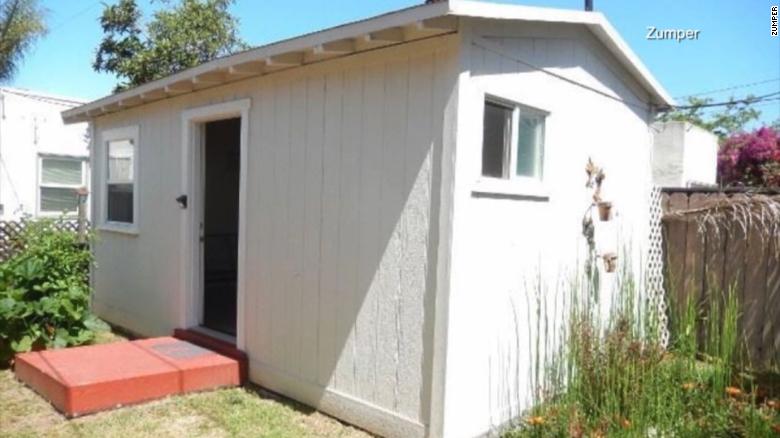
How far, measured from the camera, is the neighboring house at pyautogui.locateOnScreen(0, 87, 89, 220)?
11.6m

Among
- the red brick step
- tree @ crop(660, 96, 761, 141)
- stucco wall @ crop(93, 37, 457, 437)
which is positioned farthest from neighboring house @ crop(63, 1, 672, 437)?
tree @ crop(660, 96, 761, 141)

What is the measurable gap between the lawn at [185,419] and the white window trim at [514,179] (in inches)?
73.7

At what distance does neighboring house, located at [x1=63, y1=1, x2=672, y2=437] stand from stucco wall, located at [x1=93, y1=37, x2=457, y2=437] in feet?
0.04

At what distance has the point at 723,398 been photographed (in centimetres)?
327

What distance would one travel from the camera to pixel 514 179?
13.4 ft

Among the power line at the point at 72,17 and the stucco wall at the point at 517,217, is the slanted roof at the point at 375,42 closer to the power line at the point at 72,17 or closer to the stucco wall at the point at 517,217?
the stucco wall at the point at 517,217

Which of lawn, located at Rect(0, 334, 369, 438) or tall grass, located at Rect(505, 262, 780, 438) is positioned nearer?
tall grass, located at Rect(505, 262, 780, 438)

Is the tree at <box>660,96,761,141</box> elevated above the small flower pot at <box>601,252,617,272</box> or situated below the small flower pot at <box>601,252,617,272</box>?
above

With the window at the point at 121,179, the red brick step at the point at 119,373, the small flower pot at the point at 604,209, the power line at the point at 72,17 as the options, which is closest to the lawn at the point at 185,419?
the red brick step at the point at 119,373

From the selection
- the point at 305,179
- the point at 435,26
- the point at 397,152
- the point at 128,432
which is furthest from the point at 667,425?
the point at 128,432

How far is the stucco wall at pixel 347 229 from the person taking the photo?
146 inches

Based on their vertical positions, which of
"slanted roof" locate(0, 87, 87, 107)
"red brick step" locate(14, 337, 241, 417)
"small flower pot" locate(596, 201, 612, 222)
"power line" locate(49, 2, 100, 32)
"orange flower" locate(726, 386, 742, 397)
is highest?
"power line" locate(49, 2, 100, 32)

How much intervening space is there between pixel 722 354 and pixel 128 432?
366cm

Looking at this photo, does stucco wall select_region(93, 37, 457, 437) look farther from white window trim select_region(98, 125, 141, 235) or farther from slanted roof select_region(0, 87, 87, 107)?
slanted roof select_region(0, 87, 87, 107)
